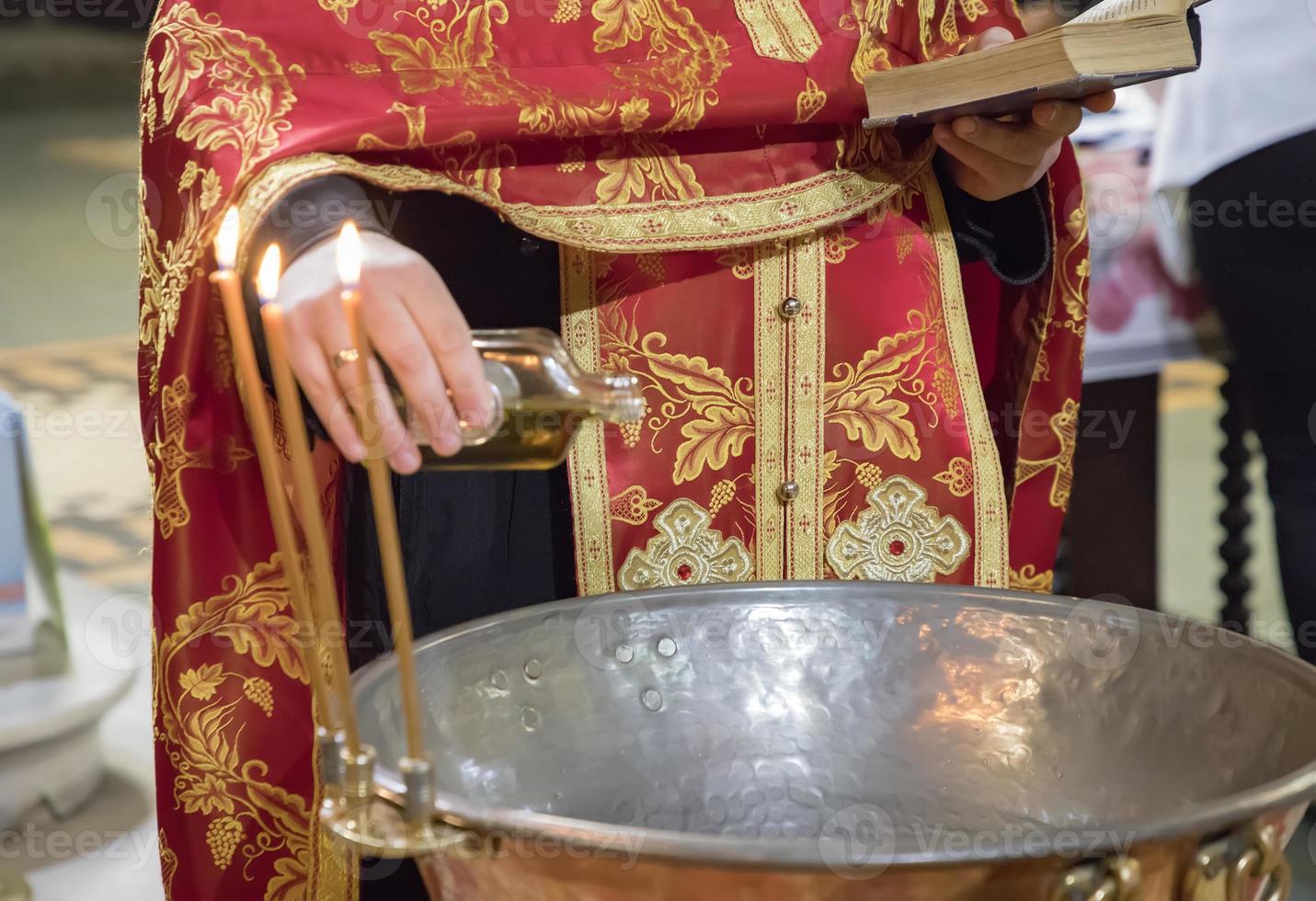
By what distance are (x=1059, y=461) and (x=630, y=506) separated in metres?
0.35

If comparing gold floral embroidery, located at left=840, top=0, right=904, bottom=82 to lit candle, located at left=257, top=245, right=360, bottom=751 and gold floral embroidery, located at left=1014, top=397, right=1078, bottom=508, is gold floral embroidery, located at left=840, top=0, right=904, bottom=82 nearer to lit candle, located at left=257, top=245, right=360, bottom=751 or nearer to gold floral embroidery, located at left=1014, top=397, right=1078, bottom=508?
gold floral embroidery, located at left=1014, top=397, right=1078, bottom=508

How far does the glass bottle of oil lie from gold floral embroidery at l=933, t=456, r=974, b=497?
40 cm

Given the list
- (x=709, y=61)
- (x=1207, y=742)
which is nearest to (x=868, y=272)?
(x=709, y=61)

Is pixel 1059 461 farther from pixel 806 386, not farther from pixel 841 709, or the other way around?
pixel 841 709

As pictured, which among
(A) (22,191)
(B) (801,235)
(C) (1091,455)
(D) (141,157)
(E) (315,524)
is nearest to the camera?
(E) (315,524)

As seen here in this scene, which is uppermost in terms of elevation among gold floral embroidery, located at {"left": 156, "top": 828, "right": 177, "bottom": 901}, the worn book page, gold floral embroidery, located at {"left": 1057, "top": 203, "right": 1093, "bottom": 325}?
the worn book page

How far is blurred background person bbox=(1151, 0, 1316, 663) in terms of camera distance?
4.77ft

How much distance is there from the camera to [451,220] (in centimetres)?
91

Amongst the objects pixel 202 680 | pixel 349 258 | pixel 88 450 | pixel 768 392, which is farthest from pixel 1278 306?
pixel 88 450

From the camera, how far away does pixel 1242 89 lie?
148cm

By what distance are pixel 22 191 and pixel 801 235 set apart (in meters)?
5.73

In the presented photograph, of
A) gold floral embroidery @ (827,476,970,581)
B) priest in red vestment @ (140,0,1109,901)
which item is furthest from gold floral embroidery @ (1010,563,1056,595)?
gold floral embroidery @ (827,476,970,581)

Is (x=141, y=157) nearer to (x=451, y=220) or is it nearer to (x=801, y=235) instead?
(x=451, y=220)

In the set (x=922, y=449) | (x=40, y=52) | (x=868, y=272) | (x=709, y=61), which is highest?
(x=40, y=52)
